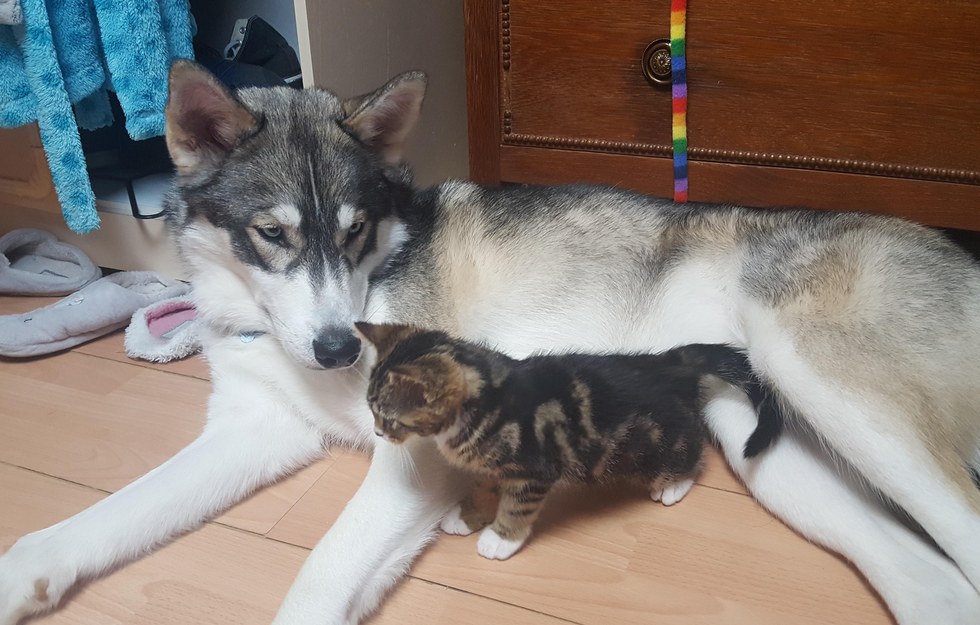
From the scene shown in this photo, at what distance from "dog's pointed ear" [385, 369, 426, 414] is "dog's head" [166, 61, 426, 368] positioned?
0.21m

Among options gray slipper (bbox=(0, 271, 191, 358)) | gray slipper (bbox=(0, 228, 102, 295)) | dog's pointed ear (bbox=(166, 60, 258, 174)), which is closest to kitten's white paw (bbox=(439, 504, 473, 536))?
dog's pointed ear (bbox=(166, 60, 258, 174))

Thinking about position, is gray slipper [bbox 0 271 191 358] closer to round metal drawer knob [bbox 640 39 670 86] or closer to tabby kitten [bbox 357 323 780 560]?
tabby kitten [bbox 357 323 780 560]

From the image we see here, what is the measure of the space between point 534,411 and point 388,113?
79 centimetres

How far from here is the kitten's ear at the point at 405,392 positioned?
134 cm

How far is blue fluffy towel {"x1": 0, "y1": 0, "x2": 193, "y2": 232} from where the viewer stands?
7.32 ft

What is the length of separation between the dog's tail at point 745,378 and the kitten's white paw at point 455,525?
0.61 metres

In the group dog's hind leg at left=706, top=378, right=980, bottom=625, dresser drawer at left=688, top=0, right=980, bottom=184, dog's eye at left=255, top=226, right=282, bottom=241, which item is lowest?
dog's hind leg at left=706, top=378, right=980, bottom=625

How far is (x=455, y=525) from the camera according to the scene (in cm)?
165

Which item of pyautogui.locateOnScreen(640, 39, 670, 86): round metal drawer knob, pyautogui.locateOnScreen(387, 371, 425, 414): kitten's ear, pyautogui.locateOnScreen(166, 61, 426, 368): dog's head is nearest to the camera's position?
pyautogui.locateOnScreen(387, 371, 425, 414): kitten's ear

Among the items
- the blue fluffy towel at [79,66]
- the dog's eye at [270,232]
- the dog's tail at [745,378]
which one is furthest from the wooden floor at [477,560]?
the blue fluffy towel at [79,66]

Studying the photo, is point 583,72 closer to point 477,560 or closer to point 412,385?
point 412,385

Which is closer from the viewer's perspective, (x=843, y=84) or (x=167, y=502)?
(x=167, y=502)

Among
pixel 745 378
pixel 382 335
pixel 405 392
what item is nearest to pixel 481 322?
pixel 382 335

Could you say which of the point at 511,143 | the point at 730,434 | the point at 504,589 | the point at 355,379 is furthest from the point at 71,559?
the point at 511,143
